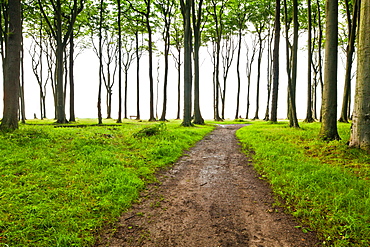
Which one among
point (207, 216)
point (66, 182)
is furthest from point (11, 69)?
point (207, 216)

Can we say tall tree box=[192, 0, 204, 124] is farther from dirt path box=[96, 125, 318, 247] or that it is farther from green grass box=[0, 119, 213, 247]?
dirt path box=[96, 125, 318, 247]

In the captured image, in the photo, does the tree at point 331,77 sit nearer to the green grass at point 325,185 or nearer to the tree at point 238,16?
the green grass at point 325,185

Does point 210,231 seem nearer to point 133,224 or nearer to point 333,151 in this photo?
point 133,224

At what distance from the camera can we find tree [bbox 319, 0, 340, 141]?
8203mm

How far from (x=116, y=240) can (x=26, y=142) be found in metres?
6.28

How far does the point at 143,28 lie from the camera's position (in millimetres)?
25266

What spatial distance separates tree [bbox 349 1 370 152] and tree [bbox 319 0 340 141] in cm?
149

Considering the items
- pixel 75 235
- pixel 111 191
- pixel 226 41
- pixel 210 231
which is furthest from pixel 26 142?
pixel 226 41

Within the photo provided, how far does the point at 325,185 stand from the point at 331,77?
5.63m

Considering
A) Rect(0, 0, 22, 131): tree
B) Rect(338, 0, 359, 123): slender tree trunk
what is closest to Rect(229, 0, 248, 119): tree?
Rect(338, 0, 359, 123): slender tree trunk

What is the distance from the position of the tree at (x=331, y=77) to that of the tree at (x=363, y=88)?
1.49m

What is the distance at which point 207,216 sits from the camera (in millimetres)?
3615

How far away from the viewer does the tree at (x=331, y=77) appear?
8.20m

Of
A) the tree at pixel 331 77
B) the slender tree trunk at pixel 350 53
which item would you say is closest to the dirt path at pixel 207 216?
the tree at pixel 331 77
